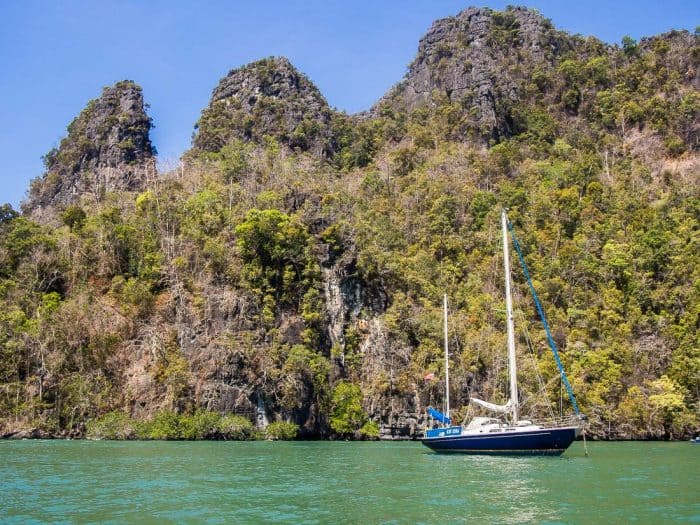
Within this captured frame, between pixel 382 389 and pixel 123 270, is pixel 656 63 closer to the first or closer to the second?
pixel 382 389

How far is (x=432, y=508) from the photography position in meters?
19.6

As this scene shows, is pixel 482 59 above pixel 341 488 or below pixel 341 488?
above

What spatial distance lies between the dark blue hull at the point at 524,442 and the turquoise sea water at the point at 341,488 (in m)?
0.63

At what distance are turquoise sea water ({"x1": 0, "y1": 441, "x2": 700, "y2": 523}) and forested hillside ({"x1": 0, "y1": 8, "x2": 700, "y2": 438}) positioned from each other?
17772 mm

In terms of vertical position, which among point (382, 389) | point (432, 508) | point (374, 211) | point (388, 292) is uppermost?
point (374, 211)

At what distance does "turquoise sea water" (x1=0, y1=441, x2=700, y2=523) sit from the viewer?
60.3 feet

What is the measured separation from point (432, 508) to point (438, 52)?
10092cm

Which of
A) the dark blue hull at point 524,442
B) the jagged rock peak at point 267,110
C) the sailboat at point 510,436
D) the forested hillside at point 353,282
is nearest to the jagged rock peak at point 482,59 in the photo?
the forested hillside at point 353,282

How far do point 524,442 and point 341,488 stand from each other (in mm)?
14068

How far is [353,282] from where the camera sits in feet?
213

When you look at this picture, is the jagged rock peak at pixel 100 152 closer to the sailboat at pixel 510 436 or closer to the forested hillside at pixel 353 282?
the forested hillside at pixel 353 282

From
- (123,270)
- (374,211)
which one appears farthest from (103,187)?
(374,211)

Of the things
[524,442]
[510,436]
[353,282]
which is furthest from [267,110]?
[524,442]

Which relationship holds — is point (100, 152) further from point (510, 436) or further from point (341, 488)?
point (341, 488)
